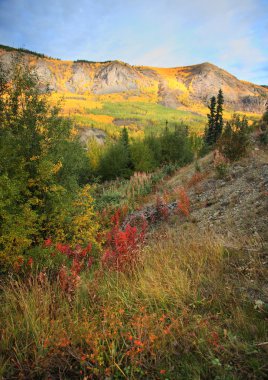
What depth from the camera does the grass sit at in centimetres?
209

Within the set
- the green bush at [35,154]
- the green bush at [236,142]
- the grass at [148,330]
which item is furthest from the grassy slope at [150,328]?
the green bush at [236,142]

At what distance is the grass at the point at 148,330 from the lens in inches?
82.1

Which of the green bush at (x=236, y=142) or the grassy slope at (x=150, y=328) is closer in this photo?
the grassy slope at (x=150, y=328)

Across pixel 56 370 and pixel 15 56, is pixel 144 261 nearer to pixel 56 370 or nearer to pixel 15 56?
pixel 56 370

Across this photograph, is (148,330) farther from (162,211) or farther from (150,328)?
(162,211)

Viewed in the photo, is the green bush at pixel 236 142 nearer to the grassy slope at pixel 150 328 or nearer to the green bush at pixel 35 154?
the green bush at pixel 35 154

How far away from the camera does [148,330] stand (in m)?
2.44

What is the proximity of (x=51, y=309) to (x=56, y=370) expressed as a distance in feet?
2.50

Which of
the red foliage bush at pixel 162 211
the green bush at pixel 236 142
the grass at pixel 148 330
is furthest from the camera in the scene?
the green bush at pixel 236 142

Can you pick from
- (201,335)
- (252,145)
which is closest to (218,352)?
(201,335)

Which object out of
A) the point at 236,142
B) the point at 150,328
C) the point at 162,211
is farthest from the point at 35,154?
the point at 236,142

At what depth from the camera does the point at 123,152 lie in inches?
1324

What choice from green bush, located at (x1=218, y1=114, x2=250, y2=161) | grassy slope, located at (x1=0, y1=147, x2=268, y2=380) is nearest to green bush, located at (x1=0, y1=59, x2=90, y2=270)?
grassy slope, located at (x1=0, y1=147, x2=268, y2=380)

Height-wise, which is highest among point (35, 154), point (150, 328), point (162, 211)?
point (35, 154)
